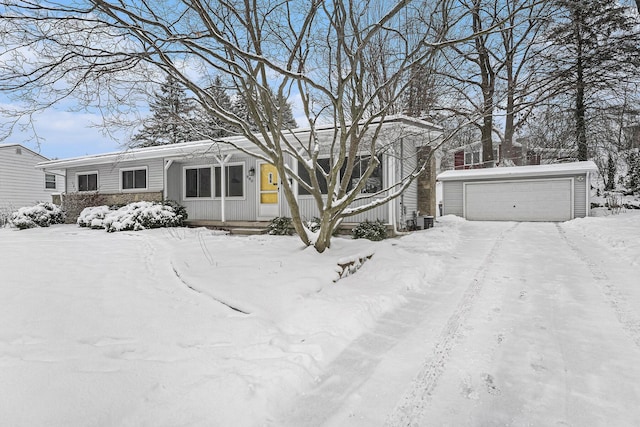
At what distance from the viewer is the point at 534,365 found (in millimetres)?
2736

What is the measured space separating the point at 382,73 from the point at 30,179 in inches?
902

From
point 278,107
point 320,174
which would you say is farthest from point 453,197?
point 278,107

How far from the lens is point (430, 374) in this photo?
2666 millimetres

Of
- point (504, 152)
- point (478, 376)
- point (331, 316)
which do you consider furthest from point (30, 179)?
point (504, 152)

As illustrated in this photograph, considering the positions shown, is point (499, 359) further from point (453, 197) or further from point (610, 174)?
point (610, 174)

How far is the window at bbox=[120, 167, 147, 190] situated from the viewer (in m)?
13.9

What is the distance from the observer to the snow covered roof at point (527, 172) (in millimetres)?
13026

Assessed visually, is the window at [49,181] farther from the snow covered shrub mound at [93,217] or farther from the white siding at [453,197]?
the white siding at [453,197]

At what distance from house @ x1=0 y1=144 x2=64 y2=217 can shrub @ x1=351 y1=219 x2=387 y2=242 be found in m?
19.2

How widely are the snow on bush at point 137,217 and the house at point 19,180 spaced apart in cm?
1059

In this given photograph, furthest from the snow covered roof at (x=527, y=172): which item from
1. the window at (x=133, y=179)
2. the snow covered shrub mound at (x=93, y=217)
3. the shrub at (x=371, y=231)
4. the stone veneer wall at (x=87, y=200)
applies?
the snow covered shrub mound at (x=93, y=217)

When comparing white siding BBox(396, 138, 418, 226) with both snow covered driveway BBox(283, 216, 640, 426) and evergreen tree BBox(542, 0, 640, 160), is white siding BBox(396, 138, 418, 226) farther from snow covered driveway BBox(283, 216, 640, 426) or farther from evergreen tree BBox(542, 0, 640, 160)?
snow covered driveway BBox(283, 216, 640, 426)

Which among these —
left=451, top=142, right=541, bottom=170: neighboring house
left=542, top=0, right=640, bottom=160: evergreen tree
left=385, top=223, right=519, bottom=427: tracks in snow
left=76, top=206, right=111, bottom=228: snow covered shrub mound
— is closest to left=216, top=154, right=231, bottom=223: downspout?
left=76, top=206, right=111, bottom=228: snow covered shrub mound

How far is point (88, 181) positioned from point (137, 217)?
21.1 ft
